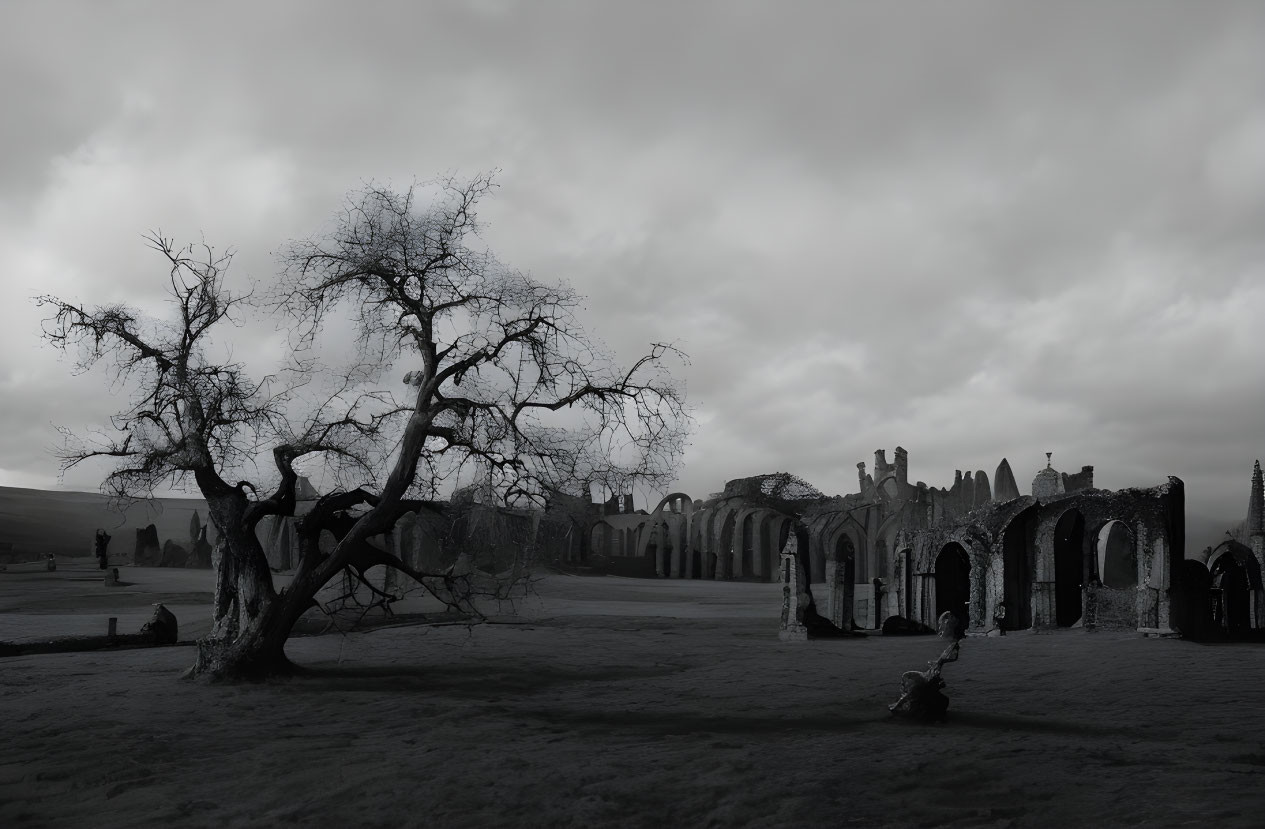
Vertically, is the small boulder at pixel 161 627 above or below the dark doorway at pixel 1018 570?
below

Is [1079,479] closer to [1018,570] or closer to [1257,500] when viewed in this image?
[1257,500]

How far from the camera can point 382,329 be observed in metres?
15.2

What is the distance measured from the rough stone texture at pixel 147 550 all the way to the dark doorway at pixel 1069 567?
4243cm

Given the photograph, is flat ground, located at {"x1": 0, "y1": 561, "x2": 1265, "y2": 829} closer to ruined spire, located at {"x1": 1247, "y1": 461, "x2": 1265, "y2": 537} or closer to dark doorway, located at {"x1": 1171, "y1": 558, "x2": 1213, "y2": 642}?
dark doorway, located at {"x1": 1171, "y1": 558, "x2": 1213, "y2": 642}

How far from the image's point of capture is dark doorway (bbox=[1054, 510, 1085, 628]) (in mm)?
24125

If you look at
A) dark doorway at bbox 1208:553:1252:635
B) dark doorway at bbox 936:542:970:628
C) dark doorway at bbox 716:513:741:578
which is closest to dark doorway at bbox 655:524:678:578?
dark doorway at bbox 716:513:741:578

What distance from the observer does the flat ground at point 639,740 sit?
707 cm

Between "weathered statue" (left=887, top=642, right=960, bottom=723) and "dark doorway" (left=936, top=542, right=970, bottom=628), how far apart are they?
51.7 ft

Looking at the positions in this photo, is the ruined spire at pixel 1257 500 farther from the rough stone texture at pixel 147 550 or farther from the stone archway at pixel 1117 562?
the rough stone texture at pixel 147 550

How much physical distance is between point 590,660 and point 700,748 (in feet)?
26.9

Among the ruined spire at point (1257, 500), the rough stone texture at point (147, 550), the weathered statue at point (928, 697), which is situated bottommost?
the rough stone texture at point (147, 550)

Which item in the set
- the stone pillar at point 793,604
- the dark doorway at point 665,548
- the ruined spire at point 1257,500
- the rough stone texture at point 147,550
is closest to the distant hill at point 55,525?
the rough stone texture at point 147,550

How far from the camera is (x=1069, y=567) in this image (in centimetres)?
2488

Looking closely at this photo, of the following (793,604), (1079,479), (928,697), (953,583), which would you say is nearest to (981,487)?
(1079,479)
